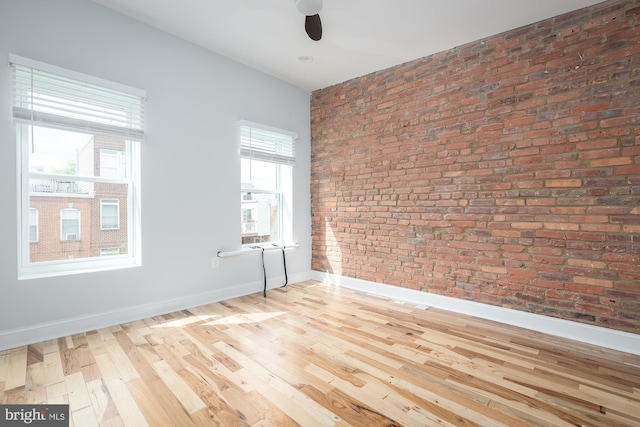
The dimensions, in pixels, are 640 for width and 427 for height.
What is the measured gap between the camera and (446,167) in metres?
3.47

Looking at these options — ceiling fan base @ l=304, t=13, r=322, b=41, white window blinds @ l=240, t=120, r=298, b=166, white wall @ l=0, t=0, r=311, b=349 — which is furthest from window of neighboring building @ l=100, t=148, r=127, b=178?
ceiling fan base @ l=304, t=13, r=322, b=41

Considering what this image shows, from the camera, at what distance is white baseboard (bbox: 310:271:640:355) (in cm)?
252

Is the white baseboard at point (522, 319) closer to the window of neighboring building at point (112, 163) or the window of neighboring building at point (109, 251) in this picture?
the window of neighboring building at point (109, 251)

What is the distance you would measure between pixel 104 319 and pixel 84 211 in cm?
101

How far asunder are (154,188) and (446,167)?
3137mm

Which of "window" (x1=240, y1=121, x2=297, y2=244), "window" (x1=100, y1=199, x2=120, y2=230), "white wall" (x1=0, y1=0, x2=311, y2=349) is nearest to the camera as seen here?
"white wall" (x1=0, y1=0, x2=311, y2=349)

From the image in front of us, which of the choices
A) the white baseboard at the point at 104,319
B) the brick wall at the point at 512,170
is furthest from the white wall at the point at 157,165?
the brick wall at the point at 512,170

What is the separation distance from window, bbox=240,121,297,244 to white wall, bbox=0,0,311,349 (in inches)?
7.2

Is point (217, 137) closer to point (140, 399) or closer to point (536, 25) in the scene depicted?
point (140, 399)

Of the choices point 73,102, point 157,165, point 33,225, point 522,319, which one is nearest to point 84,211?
point 33,225

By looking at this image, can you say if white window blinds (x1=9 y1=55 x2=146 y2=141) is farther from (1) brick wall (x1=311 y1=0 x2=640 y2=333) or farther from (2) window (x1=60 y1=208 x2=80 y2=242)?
(1) brick wall (x1=311 y1=0 x2=640 y2=333)

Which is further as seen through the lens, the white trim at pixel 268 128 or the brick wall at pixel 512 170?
the white trim at pixel 268 128

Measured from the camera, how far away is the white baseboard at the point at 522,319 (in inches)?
99.3

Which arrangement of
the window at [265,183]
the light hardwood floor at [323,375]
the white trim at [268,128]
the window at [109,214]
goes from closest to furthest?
the light hardwood floor at [323,375], the window at [109,214], the white trim at [268,128], the window at [265,183]
